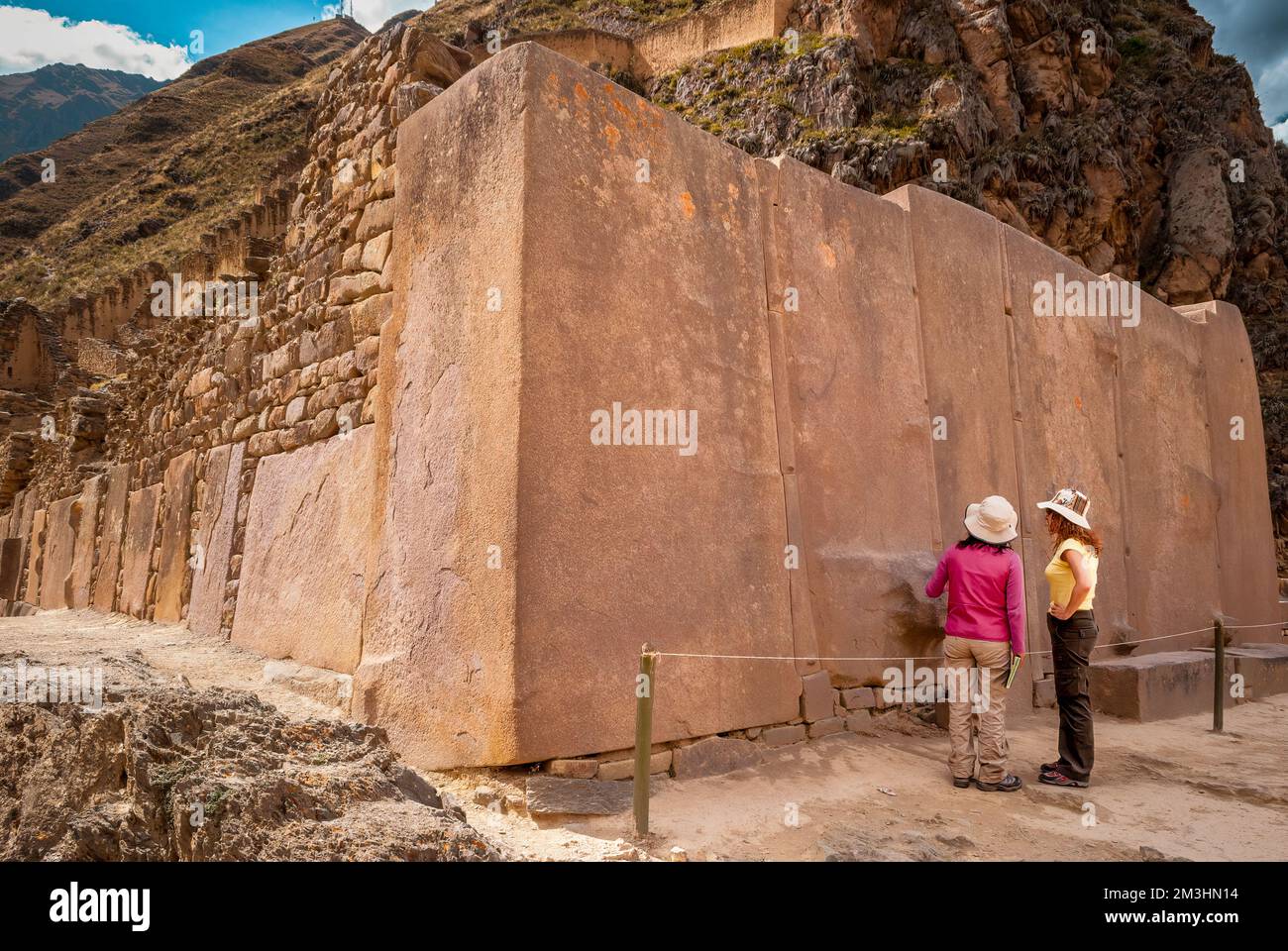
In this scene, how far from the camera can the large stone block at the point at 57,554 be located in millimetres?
10834

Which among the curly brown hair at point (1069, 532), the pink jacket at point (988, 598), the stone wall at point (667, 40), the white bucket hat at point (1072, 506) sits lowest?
the pink jacket at point (988, 598)

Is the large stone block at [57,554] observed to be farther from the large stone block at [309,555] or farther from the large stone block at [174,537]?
the large stone block at [309,555]

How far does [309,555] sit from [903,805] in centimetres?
384

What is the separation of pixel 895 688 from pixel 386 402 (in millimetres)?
3590

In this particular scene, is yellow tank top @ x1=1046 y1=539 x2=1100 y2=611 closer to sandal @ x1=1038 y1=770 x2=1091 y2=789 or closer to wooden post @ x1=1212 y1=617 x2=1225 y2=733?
sandal @ x1=1038 y1=770 x2=1091 y2=789

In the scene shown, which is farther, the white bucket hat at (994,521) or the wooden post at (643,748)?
the white bucket hat at (994,521)

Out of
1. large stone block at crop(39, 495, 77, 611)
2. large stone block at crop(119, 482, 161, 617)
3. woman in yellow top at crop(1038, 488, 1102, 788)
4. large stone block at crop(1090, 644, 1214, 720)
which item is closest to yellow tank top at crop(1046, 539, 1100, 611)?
woman in yellow top at crop(1038, 488, 1102, 788)

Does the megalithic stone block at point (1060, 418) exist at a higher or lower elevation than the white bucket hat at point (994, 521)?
higher

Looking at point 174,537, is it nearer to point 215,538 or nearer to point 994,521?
point 215,538

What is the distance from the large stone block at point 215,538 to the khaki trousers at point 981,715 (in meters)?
5.37

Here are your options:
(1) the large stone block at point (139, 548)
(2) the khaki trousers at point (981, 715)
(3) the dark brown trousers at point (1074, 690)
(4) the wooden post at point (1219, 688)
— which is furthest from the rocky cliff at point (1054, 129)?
(2) the khaki trousers at point (981, 715)

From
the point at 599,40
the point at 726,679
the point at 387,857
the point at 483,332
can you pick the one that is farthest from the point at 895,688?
the point at 599,40

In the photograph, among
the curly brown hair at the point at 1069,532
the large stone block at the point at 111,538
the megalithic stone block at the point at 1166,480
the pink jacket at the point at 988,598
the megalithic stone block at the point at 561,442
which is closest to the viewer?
the megalithic stone block at the point at 561,442

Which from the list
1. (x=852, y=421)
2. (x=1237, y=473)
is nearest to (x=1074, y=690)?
(x=852, y=421)
